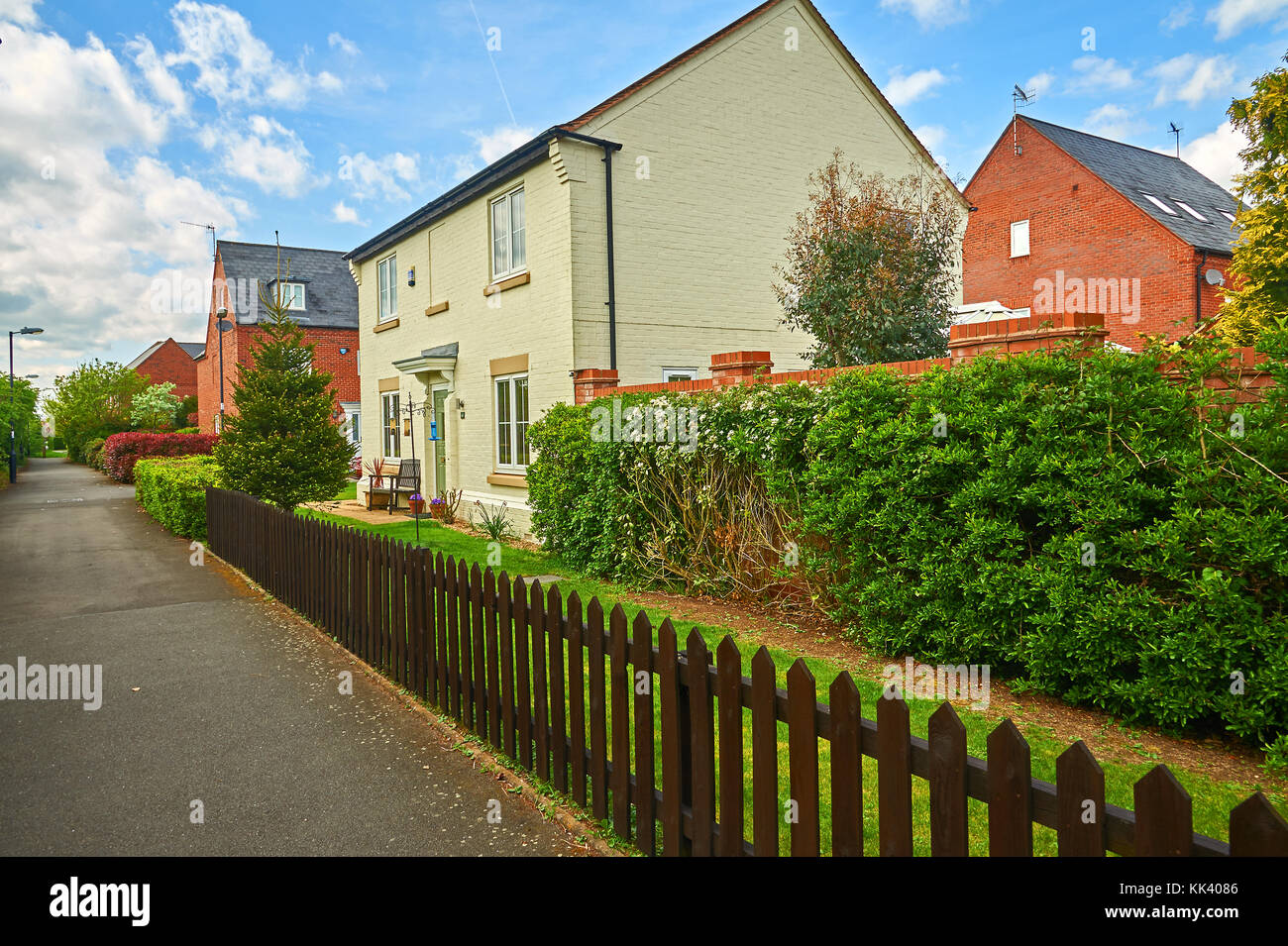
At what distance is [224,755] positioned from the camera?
5.18 m

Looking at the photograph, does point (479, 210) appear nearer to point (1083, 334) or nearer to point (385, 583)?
point (385, 583)

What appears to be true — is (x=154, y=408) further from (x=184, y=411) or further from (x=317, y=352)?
(x=317, y=352)

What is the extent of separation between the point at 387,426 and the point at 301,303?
1963cm

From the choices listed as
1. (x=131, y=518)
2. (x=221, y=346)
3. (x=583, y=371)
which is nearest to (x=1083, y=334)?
(x=583, y=371)

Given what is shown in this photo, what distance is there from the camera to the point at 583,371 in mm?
12203

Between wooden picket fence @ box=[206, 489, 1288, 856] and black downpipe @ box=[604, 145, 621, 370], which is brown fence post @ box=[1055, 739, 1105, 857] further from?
black downpipe @ box=[604, 145, 621, 370]

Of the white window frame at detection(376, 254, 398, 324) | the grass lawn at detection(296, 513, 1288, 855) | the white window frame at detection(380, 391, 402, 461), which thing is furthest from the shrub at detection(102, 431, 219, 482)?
the grass lawn at detection(296, 513, 1288, 855)

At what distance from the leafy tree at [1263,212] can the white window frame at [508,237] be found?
11.3 meters

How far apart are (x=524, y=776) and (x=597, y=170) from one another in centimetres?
1114

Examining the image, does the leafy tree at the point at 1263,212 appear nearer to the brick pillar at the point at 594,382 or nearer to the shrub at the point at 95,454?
the brick pillar at the point at 594,382

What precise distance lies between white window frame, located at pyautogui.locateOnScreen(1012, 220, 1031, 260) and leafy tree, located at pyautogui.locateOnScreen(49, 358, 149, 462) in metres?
48.3

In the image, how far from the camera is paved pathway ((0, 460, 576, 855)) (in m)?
4.10

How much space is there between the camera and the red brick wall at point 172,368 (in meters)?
67.5

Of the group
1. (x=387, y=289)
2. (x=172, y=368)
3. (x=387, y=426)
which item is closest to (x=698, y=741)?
(x=387, y=426)
